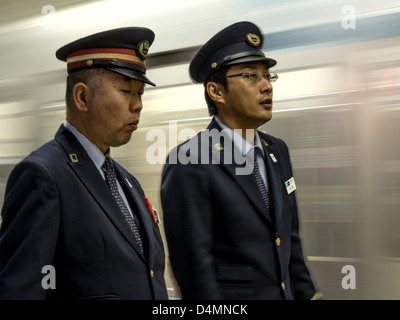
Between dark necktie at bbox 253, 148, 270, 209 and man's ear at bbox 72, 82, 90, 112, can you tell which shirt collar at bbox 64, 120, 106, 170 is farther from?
dark necktie at bbox 253, 148, 270, 209

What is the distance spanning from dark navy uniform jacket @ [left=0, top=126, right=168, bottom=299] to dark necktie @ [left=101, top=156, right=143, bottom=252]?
46 mm

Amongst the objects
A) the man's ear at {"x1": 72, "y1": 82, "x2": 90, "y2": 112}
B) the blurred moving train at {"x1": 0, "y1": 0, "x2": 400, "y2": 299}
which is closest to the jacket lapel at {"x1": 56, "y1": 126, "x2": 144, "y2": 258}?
the man's ear at {"x1": 72, "y1": 82, "x2": 90, "y2": 112}

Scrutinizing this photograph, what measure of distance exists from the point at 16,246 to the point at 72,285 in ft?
0.64

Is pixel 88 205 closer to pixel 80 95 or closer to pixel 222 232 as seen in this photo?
pixel 80 95

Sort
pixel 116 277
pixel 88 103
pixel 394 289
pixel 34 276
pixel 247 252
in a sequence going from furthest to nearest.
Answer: pixel 394 289
pixel 247 252
pixel 88 103
pixel 116 277
pixel 34 276

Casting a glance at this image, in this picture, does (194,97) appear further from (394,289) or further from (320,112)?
(394,289)

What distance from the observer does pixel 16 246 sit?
1.28 metres

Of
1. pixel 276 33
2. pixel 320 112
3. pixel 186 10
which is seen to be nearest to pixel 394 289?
pixel 320 112

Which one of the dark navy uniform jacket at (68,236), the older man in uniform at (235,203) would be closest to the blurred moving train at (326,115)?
the older man in uniform at (235,203)

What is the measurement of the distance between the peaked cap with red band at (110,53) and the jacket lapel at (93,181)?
0.29m

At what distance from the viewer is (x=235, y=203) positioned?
171cm

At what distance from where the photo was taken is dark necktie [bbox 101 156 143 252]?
1.52m

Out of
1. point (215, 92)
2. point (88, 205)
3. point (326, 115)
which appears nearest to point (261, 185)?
point (215, 92)

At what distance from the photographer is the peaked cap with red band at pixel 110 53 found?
162 cm
